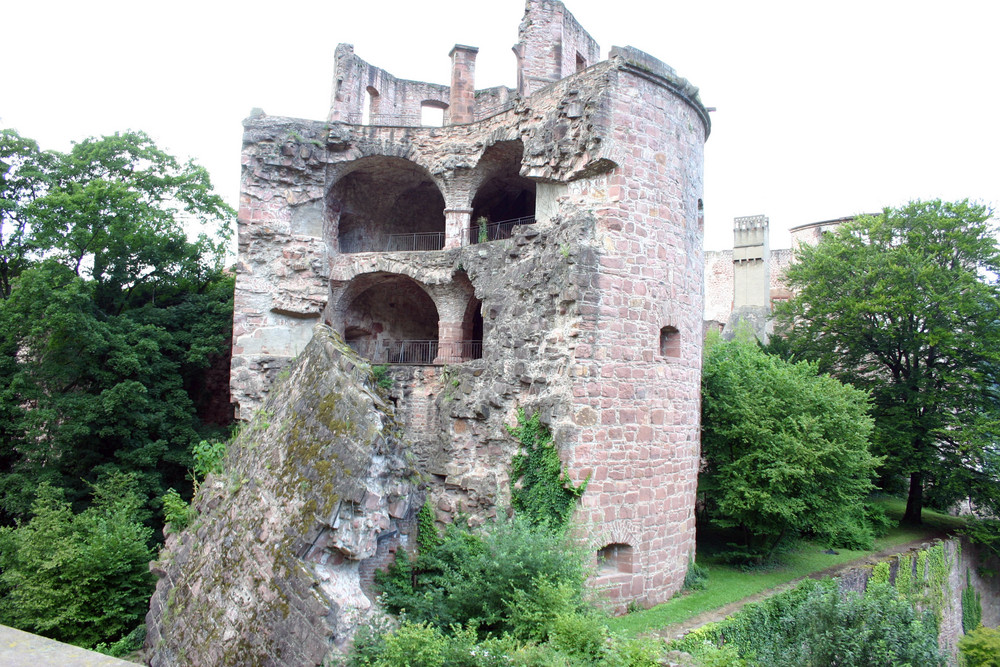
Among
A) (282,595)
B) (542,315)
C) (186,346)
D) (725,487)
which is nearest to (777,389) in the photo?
(725,487)

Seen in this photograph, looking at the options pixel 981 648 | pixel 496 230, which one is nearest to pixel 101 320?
pixel 496 230

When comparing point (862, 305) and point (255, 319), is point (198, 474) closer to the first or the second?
point (255, 319)

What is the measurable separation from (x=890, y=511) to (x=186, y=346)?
72.2 feet

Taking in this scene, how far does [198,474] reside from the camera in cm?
1617

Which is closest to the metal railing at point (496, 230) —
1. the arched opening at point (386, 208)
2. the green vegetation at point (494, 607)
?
the arched opening at point (386, 208)

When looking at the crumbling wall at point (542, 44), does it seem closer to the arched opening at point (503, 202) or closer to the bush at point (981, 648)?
the arched opening at point (503, 202)

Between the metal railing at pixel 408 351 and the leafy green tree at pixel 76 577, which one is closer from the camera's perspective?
the leafy green tree at pixel 76 577

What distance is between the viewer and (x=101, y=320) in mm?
16531

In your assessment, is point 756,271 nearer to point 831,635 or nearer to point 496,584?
point 831,635

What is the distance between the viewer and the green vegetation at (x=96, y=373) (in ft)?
39.0

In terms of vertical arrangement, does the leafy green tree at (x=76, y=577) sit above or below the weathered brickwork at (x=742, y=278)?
below

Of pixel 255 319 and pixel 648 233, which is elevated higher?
pixel 648 233

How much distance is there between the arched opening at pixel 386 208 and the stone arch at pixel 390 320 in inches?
55.3

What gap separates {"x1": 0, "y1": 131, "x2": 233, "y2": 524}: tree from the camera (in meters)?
14.8
